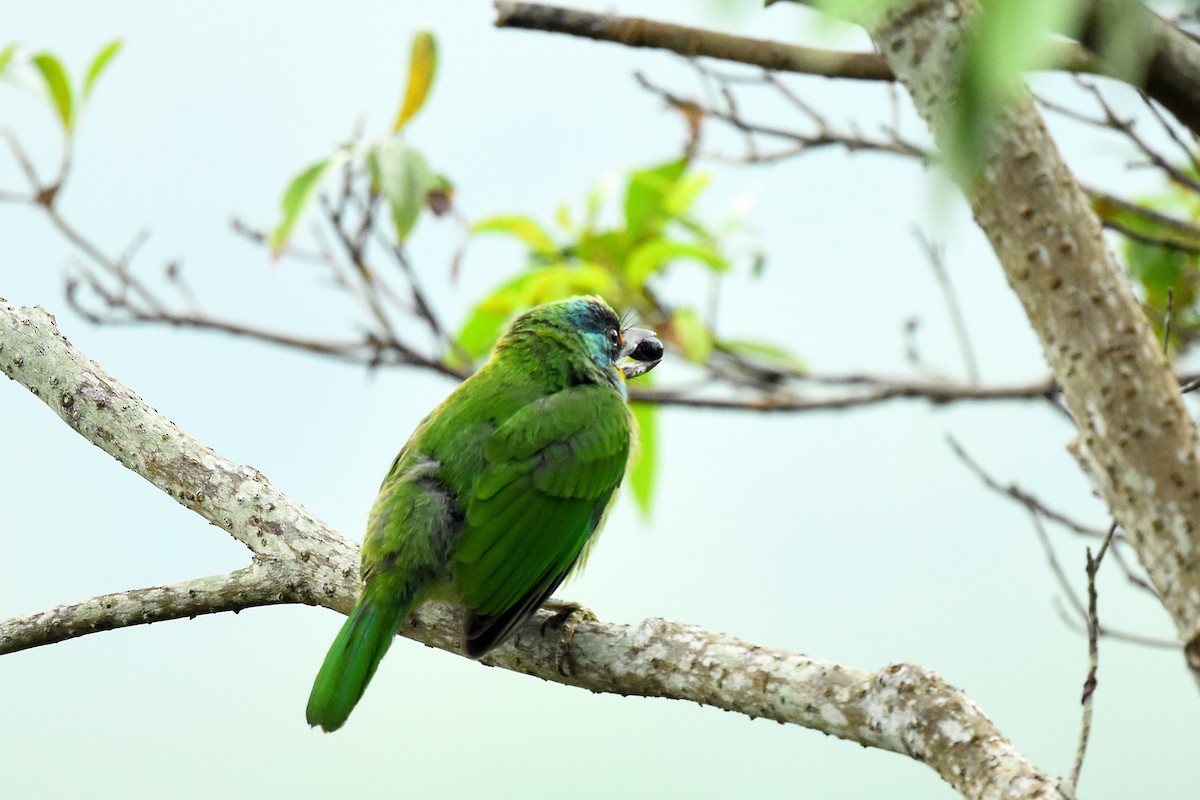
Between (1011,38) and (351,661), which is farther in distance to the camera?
(351,661)

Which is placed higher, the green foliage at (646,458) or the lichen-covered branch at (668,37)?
the lichen-covered branch at (668,37)

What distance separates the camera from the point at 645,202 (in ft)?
15.1

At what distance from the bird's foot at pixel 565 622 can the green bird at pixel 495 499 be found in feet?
0.19

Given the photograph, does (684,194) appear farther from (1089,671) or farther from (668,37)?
(1089,671)

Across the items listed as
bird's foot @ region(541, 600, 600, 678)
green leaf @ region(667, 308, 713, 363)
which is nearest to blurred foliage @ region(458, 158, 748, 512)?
green leaf @ region(667, 308, 713, 363)

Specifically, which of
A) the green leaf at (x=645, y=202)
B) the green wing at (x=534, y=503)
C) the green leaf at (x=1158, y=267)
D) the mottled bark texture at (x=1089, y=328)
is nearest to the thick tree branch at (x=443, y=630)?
the green wing at (x=534, y=503)

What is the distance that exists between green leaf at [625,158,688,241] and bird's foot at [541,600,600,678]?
174 centimetres

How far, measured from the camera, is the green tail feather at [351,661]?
3025 millimetres

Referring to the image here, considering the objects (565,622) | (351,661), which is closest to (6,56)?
(351,661)

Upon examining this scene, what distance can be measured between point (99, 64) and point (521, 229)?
1.65 m

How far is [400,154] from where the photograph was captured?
408 centimetres

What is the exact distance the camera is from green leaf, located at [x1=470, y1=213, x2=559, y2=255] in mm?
4711

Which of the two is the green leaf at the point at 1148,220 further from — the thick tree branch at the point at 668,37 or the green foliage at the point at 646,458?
the green foliage at the point at 646,458

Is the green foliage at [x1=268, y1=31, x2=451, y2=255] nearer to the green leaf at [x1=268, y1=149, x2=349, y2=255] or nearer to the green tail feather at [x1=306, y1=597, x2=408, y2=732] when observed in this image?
the green leaf at [x1=268, y1=149, x2=349, y2=255]
